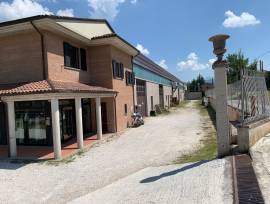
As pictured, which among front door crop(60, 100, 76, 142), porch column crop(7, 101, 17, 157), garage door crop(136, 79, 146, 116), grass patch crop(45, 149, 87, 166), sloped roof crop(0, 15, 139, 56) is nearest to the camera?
grass patch crop(45, 149, 87, 166)

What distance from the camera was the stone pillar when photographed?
7.79 m

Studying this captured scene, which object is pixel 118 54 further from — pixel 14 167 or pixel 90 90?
pixel 14 167

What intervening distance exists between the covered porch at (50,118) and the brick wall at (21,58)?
113 cm

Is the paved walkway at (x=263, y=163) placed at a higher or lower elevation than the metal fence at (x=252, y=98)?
lower

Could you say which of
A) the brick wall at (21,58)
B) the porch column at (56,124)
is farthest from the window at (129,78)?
the porch column at (56,124)

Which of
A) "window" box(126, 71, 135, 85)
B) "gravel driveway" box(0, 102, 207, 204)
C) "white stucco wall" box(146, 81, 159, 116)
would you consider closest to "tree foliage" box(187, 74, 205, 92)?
"white stucco wall" box(146, 81, 159, 116)

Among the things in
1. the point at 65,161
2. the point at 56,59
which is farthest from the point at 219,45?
the point at 56,59

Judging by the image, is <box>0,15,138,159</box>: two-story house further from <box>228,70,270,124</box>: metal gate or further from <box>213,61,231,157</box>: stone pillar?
<box>228,70,270,124</box>: metal gate

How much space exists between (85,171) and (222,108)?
481 cm

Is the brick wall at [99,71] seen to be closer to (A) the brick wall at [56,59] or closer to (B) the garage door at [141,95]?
(A) the brick wall at [56,59]

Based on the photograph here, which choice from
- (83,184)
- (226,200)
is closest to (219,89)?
(226,200)

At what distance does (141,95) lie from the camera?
2820 centimetres

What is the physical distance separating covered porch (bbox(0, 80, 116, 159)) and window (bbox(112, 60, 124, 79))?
70.7 inches

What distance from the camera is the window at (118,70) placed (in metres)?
18.5
